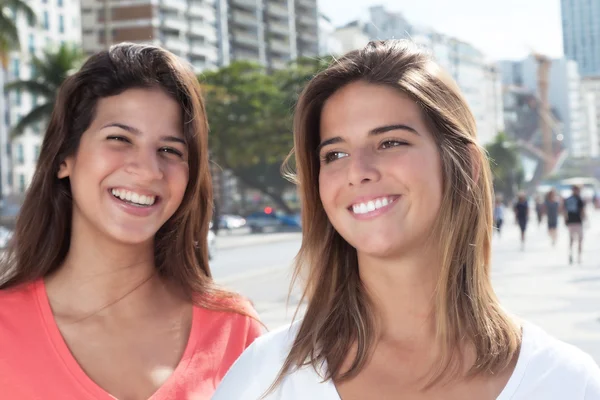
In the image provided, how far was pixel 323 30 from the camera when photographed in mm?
101875

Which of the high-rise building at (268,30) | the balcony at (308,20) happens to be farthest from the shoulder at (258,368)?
the balcony at (308,20)

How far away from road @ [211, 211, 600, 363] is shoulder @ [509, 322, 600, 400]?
5.22 feet

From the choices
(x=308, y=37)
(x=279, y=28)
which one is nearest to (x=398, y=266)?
(x=279, y=28)

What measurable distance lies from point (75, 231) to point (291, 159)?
0.80m

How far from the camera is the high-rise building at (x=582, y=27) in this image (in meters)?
8.60

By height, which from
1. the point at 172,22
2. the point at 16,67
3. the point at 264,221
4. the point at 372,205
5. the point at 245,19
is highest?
the point at 245,19

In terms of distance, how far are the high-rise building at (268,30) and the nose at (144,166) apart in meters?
86.1

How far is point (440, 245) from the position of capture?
2398 millimetres

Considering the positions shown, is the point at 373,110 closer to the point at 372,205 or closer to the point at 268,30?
the point at 372,205

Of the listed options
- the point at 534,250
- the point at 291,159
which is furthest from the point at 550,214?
the point at 291,159

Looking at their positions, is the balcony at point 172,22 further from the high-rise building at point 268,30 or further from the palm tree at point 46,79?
the palm tree at point 46,79

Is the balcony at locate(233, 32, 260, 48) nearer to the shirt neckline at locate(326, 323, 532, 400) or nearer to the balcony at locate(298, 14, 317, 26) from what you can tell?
the balcony at locate(298, 14, 317, 26)

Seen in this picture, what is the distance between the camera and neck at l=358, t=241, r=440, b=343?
239 cm

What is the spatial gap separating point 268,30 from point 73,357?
9353cm
